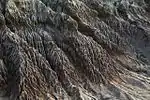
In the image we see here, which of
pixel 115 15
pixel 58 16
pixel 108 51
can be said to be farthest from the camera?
pixel 115 15

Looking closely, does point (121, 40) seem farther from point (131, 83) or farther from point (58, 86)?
point (58, 86)

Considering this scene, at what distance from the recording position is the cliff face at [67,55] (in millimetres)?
5824

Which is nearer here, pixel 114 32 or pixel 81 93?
pixel 81 93

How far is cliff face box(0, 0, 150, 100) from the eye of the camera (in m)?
5.82

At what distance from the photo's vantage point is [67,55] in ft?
21.7

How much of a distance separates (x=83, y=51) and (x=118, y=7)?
2807mm

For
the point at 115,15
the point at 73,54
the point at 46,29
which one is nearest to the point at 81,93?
the point at 73,54

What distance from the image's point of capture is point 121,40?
26.5ft

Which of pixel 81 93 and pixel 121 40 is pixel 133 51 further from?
pixel 81 93

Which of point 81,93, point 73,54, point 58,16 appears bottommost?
point 81,93

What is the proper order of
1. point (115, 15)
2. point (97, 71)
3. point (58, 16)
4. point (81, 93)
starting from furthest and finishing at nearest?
point (115, 15) → point (58, 16) → point (97, 71) → point (81, 93)

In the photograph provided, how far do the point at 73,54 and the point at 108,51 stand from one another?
1167 mm

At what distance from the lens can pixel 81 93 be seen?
5.96 metres

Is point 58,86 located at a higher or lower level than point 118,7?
lower
